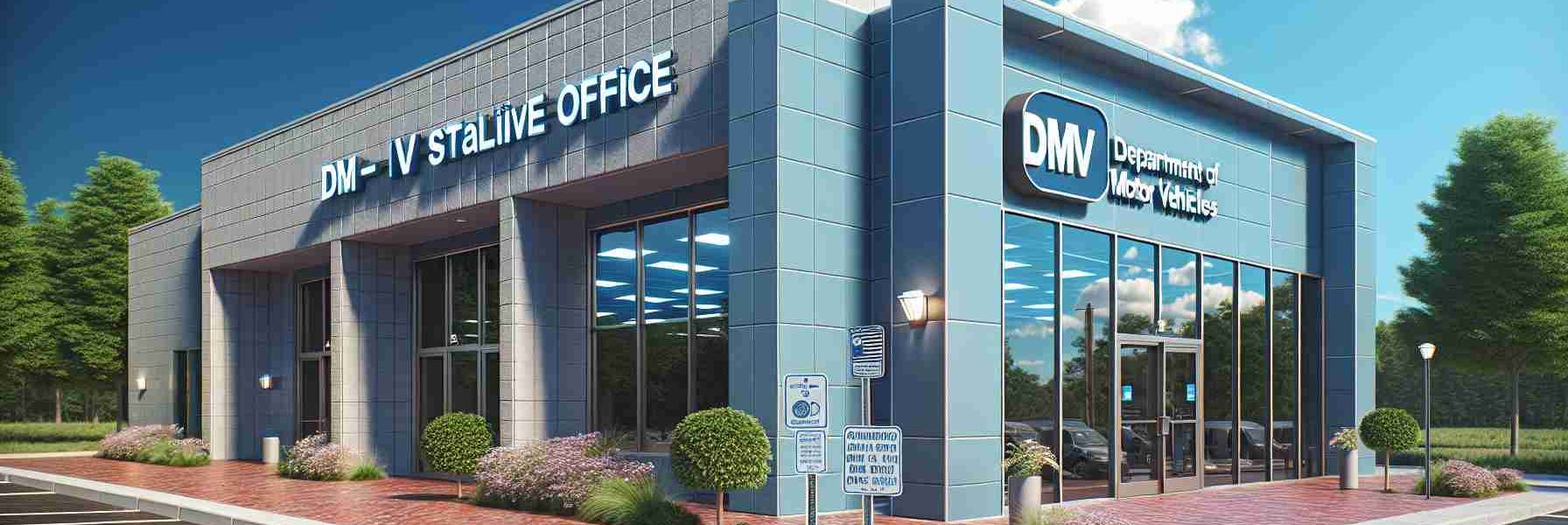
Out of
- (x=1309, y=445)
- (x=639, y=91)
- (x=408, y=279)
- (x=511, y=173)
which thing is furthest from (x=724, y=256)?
(x=1309, y=445)

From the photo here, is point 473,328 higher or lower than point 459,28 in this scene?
lower

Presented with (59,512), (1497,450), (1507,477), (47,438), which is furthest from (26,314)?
(1497,450)

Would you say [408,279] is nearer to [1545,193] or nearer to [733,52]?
[733,52]

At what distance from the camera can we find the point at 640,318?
17.9 metres

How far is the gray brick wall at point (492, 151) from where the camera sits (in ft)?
50.3

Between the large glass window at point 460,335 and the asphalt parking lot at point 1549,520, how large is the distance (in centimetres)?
A: 1528

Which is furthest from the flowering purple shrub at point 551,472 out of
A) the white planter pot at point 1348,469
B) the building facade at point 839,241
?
the white planter pot at point 1348,469

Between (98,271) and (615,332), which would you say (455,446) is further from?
(98,271)

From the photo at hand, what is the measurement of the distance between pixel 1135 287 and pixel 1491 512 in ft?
17.6

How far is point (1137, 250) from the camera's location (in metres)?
17.6

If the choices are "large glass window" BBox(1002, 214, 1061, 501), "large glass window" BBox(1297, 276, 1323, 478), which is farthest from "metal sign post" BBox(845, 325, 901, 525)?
"large glass window" BBox(1297, 276, 1323, 478)

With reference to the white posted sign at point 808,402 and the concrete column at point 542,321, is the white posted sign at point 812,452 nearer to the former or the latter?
the white posted sign at point 808,402

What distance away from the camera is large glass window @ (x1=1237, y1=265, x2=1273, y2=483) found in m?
19.6

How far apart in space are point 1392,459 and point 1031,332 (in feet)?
57.3
